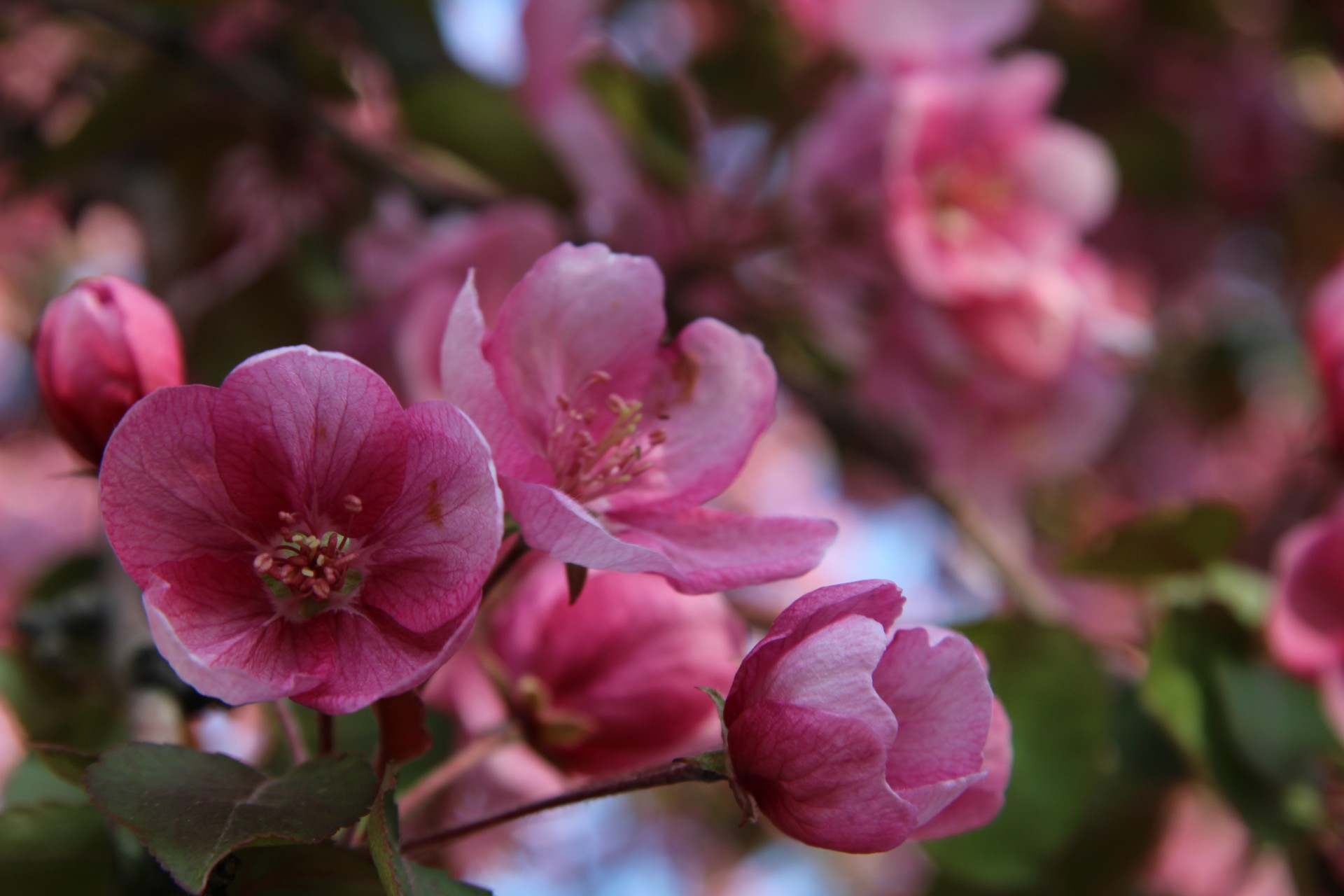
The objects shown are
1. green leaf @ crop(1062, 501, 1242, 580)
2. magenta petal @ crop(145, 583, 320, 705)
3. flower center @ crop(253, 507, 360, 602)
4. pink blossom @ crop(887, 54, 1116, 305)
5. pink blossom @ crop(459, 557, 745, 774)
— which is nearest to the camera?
magenta petal @ crop(145, 583, 320, 705)

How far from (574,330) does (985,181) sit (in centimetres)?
72

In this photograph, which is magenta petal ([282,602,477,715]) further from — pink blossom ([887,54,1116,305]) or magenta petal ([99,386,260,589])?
pink blossom ([887,54,1116,305])

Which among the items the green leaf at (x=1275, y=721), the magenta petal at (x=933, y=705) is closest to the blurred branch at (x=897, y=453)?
Result: the green leaf at (x=1275, y=721)

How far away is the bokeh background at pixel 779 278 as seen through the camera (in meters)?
0.87

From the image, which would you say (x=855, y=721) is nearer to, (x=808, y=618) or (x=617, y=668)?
(x=808, y=618)

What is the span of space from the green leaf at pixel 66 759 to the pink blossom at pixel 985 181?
Answer: 2.65 feet

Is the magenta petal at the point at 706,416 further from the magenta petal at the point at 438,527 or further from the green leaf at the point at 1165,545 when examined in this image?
the green leaf at the point at 1165,545

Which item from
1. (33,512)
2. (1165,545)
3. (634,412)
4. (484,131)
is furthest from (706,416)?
(33,512)

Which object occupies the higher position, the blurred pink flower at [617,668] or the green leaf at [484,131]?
the green leaf at [484,131]

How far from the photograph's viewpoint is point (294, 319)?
1.28 m

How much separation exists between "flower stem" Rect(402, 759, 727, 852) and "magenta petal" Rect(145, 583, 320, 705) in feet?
0.42

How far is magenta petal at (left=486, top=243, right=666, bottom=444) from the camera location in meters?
0.57

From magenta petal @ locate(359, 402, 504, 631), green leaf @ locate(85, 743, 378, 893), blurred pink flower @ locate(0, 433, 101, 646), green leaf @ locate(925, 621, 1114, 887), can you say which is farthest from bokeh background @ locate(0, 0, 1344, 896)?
blurred pink flower @ locate(0, 433, 101, 646)

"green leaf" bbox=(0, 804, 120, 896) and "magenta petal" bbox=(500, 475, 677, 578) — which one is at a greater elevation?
"magenta petal" bbox=(500, 475, 677, 578)
